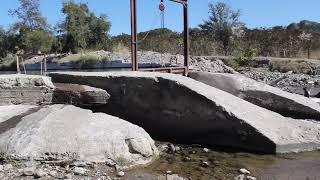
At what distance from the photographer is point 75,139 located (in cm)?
836

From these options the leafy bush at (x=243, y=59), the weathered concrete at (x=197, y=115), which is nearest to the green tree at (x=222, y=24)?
the leafy bush at (x=243, y=59)

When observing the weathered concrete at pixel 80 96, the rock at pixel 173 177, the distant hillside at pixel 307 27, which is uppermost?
the distant hillside at pixel 307 27

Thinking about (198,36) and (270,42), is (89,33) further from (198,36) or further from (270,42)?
(270,42)

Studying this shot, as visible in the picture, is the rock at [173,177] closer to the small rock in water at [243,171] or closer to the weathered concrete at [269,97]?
the small rock in water at [243,171]

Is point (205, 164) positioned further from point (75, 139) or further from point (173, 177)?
point (75, 139)

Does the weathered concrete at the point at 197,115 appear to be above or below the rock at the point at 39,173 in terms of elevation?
above

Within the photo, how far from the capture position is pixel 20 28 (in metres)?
37.8

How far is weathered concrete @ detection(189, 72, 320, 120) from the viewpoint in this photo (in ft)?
40.4

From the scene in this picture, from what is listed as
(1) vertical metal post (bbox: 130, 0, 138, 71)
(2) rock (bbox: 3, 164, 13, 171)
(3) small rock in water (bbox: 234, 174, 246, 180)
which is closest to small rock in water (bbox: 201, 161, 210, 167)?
(3) small rock in water (bbox: 234, 174, 246, 180)

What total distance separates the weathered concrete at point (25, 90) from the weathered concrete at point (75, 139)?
178 centimetres

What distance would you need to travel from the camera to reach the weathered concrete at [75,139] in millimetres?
8070

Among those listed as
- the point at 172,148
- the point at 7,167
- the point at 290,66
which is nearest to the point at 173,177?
the point at 172,148

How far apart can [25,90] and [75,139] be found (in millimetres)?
3297

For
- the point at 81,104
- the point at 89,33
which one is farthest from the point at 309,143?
the point at 89,33
